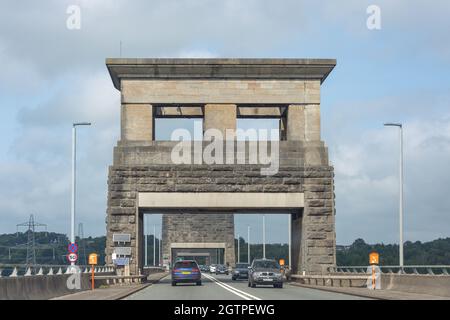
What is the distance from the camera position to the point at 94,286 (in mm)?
43969

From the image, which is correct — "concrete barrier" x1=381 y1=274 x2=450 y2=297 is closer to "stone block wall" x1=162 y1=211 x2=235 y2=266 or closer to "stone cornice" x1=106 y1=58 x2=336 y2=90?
"stone cornice" x1=106 y1=58 x2=336 y2=90

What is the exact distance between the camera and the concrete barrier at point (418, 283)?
3240 cm

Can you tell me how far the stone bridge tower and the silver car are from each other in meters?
5.03

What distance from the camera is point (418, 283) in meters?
35.8

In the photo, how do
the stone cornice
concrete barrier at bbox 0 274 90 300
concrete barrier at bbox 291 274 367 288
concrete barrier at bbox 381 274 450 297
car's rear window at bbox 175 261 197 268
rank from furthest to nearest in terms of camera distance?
the stone cornice
car's rear window at bbox 175 261 197 268
concrete barrier at bbox 291 274 367 288
concrete barrier at bbox 381 274 450 297
concrete barrier at bbox 0 274 90 300

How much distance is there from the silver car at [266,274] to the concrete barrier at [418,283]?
6573mm

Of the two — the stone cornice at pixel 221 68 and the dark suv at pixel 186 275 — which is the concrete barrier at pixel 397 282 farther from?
the stone cornice at pixel 221 68

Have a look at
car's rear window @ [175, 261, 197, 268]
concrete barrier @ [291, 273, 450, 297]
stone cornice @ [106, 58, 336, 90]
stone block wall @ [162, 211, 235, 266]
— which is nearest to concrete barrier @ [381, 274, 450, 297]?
concrete barrier @ [291, 273, 450, 297]

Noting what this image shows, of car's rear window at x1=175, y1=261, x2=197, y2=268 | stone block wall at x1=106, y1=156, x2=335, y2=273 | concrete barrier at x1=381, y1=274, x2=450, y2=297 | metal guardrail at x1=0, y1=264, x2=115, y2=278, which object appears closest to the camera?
metal guardrail at x1=0, y1=264, x2=115, y2=278

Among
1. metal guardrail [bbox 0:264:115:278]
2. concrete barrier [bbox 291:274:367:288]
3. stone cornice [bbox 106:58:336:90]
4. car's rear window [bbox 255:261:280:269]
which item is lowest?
concrete barrier [bbox 291:274:367:288]

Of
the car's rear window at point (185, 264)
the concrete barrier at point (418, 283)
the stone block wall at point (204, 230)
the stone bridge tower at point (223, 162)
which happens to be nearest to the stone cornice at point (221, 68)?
the stone bridge tower at point (223, 162)

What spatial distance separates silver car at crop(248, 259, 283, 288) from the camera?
4634 centimetres

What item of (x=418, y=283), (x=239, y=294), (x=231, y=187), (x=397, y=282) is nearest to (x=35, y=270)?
(x=239, y=294)

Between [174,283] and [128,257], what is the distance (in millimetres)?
3264
